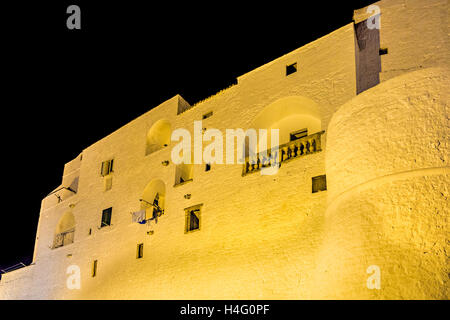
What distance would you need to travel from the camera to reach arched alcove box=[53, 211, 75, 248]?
2492 centimetres

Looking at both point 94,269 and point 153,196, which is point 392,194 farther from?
point 94,269

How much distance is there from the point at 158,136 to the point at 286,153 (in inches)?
358

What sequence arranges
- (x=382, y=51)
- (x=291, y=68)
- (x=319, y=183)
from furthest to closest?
(x=291, y=68) → (x=382, y=51) → (x=319, y=183)

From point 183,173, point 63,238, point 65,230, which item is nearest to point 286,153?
point 183,173

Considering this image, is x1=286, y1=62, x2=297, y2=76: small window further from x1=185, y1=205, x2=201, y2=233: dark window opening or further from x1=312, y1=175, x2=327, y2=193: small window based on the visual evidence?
x1=185, y1=205, x2=201, y2=233: dark window opening

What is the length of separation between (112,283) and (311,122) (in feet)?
36.2

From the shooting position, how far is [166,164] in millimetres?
20234

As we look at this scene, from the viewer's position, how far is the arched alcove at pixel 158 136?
22.3 metres

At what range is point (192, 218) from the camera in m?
18.2

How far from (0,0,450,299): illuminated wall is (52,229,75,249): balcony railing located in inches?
13.5

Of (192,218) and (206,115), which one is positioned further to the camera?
Answer: (206,115)

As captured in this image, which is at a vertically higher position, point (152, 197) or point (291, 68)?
point (291, 68)

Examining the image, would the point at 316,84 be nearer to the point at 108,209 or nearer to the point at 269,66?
the point at 269,66

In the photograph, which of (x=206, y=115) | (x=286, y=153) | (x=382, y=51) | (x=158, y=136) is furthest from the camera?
(x=158, y=136)
